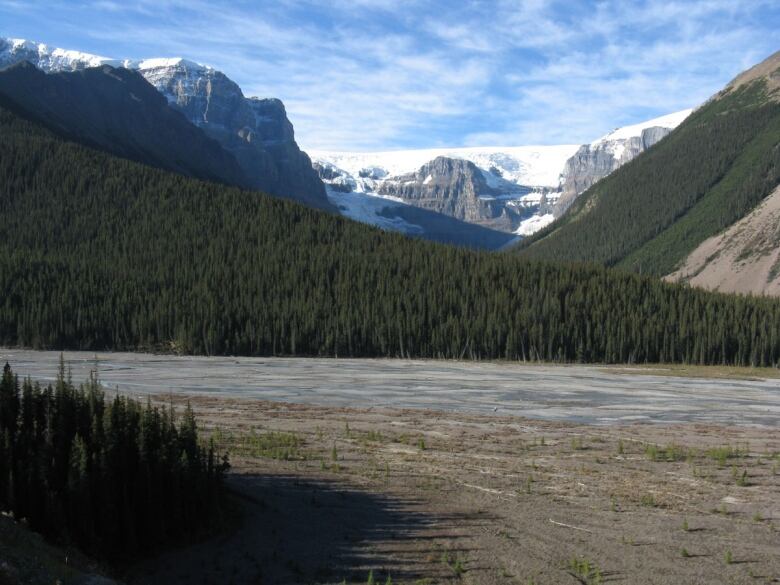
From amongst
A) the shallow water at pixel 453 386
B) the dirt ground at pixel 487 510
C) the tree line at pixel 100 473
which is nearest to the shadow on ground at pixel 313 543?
the dirt ground at pixel 487 510

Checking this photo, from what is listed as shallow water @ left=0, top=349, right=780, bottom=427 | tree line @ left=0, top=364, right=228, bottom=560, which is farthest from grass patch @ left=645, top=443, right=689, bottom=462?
tree line @ left=0, top=364, right=228, bottom=560

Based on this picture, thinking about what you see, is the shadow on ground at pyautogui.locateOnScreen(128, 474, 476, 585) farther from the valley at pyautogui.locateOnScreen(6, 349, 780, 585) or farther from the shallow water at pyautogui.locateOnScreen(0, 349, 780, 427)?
the shallow water at pyautogui.locateOnScreen(0, 349, 780, 427)

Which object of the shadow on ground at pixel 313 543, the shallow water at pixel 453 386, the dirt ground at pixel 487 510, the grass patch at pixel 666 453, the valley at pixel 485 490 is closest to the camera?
the shadow on ground at pixel 313 543

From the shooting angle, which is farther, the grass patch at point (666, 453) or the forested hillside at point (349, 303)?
the forested hillside at point (349, 303)

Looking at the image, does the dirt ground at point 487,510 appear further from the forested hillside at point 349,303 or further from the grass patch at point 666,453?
the forested hillside at point 349,303

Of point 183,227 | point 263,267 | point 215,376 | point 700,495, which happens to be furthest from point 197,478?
point 183,227

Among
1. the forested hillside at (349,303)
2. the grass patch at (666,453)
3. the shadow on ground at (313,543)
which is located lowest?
the shadow on ground at (313,543)

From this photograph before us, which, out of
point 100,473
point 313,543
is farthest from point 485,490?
point 100,473

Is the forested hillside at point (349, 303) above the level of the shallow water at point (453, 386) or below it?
above
